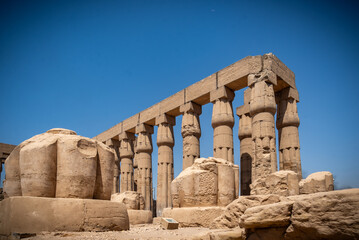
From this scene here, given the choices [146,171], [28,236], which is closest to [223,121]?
[146,171]

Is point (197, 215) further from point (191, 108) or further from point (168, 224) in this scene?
point (191, 108)

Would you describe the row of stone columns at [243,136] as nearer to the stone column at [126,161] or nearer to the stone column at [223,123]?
the stone column at [223,123]

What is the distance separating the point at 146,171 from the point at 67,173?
51.6 feet

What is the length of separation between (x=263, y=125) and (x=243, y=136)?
4.63 m

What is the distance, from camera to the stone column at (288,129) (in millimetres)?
14281

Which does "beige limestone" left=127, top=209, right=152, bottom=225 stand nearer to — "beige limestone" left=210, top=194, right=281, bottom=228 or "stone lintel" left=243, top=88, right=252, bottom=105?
"beige limestone" left=210, top=194, right=281, bottom=228

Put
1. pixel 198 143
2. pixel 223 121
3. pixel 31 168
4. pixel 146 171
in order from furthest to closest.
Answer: pixel 146 171 → pixel 198 143 → pixel 223 121 → pixel 31 168

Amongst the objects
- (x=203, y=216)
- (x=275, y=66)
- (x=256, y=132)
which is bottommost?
(x=203, y=216)

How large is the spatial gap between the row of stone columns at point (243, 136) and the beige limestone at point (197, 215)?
1.48 m

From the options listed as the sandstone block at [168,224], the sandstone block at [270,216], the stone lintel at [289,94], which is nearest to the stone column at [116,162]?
the stone lintel at [289,94]

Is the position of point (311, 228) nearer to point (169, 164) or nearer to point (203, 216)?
point (203, 216)

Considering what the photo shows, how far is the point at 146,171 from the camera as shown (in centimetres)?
2094

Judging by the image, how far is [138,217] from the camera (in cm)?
1134

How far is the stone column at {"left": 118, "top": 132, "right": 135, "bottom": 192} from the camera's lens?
2288cm
